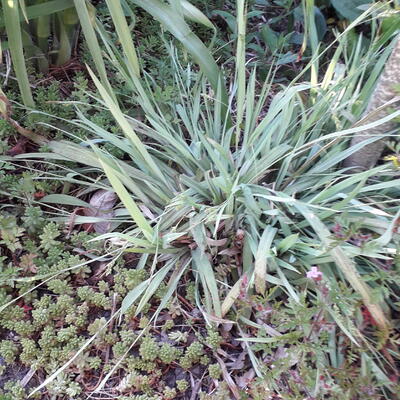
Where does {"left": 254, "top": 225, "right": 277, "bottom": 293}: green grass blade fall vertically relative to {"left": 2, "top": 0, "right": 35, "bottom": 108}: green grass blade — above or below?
below

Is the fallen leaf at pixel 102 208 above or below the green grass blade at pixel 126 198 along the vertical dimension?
below

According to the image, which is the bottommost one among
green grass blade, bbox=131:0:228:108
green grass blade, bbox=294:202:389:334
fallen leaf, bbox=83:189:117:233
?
green grass blade, bbox=294:202:389:334

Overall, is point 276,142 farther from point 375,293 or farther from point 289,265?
point 375,293

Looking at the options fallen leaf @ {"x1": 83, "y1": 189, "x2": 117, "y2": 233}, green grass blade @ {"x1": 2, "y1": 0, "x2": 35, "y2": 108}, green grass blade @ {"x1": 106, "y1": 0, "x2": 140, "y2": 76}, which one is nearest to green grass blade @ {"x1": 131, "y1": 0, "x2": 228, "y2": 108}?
green grass blade @ {"x1": 106, "y1": 0, "x2": 140, "y2": 76}

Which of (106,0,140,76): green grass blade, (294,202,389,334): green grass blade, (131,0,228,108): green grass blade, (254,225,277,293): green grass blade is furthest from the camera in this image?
(131,0,228,108): green grass blade

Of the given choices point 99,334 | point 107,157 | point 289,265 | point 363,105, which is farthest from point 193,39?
point 99,334

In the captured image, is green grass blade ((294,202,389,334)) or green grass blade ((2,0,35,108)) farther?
green grass blade ((2,0,35,108))

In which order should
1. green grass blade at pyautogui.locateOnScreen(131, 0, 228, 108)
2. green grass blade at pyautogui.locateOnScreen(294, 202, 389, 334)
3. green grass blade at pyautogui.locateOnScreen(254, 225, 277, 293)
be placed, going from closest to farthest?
green grass blade at pyautogui.locateOnScreen(294, 202, 389, 334) → green grass blade at pyautogui.locateOnScreen(254, 225, 277, 293) → green grass blade at pyautogui.locateOnScreen(131, 0, 228, 108)

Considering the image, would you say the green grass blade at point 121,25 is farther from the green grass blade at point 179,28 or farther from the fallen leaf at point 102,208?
the fallen leaf at point 102,208

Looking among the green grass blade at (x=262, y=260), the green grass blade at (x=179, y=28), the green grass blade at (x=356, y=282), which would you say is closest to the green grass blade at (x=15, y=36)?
the green grass blade at (x=179, y=28)

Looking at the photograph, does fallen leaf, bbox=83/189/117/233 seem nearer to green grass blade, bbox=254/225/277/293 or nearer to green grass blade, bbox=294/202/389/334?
green grass blade, bbox=254/225/277/293

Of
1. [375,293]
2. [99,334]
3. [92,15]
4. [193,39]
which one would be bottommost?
[99,334]
